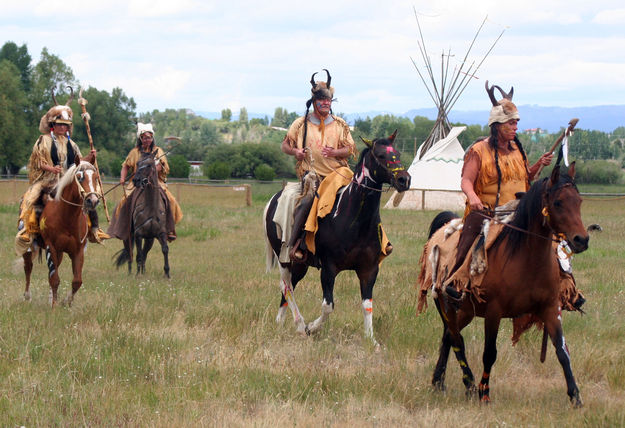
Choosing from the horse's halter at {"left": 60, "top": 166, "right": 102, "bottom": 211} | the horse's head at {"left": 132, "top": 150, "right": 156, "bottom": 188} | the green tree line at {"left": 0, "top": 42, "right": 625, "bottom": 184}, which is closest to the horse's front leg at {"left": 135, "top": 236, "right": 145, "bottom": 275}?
the horse's head at {"left": 132, "top": 150, "right": 156, "bottom": 188}

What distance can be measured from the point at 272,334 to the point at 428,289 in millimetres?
2007

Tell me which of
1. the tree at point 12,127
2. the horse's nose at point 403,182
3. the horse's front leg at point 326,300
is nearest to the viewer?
the horse's nose at point 403,182

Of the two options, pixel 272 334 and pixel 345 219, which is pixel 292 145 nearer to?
pixel 345 219

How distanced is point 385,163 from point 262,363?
254 cm

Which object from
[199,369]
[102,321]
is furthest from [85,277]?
[199,369]

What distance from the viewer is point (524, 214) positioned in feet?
20.2

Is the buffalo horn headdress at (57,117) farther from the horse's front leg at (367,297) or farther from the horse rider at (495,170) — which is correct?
the horse rider at (495,170)

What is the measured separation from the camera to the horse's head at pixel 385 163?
8094 mm

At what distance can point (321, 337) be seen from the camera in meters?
8.76

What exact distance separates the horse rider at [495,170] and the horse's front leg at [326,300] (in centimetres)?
230

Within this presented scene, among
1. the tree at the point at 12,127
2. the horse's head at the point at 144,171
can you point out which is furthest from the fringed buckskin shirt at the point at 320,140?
the tree at the point at 12,127

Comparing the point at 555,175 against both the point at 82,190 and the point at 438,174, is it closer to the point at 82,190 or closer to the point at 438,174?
the point at 82,190

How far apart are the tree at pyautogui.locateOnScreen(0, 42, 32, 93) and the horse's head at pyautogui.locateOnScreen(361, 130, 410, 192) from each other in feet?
244

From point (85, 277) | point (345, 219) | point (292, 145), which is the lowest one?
point (85, 277)
